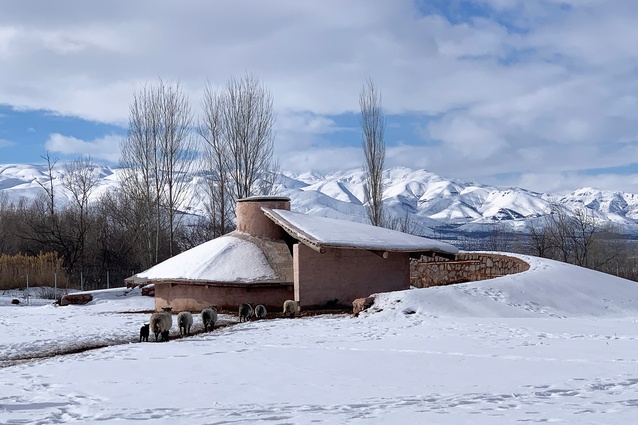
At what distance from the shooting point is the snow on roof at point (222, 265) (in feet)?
65.3

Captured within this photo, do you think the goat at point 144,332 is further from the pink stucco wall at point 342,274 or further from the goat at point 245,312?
the pink stucco wall at point 342,274

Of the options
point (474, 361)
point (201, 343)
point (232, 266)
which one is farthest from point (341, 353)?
point (232, 266)

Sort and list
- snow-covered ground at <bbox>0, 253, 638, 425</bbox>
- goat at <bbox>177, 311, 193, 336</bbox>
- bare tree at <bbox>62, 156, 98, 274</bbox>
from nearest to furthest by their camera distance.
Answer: snow-covered ground at <bbox>0, 253, 638, 425</bbox> < goat at <bbox>177, 311, 193, 336</bbox> < bare tree at <bbox>62, 156, 98, 274</bbox>

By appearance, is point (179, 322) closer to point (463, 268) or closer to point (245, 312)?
point (245, 312)

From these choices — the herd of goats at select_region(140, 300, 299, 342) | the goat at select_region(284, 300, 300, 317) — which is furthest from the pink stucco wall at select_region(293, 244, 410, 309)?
the herd of goats at select_region(140, 300, 299, 342)

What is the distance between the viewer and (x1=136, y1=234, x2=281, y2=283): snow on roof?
65.3 ft

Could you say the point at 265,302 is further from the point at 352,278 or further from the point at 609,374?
the point at 609,374

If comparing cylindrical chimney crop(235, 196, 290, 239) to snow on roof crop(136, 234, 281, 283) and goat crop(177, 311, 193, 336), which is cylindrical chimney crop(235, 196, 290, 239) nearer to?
snow on roof crop(136, 234, 281, 283)

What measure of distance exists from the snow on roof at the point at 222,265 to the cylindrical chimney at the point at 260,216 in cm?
68

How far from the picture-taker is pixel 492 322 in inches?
535

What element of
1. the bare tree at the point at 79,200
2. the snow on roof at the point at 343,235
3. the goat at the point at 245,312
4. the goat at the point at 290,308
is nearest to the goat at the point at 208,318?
the goat at the point at 245,312

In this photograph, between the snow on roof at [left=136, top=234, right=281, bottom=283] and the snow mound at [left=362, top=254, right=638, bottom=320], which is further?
the snow on roof at [left=136, top=234, right=281, bottom=283]

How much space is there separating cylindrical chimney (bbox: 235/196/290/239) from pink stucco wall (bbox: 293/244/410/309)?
3495 millimetres

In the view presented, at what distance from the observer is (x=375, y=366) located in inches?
372
